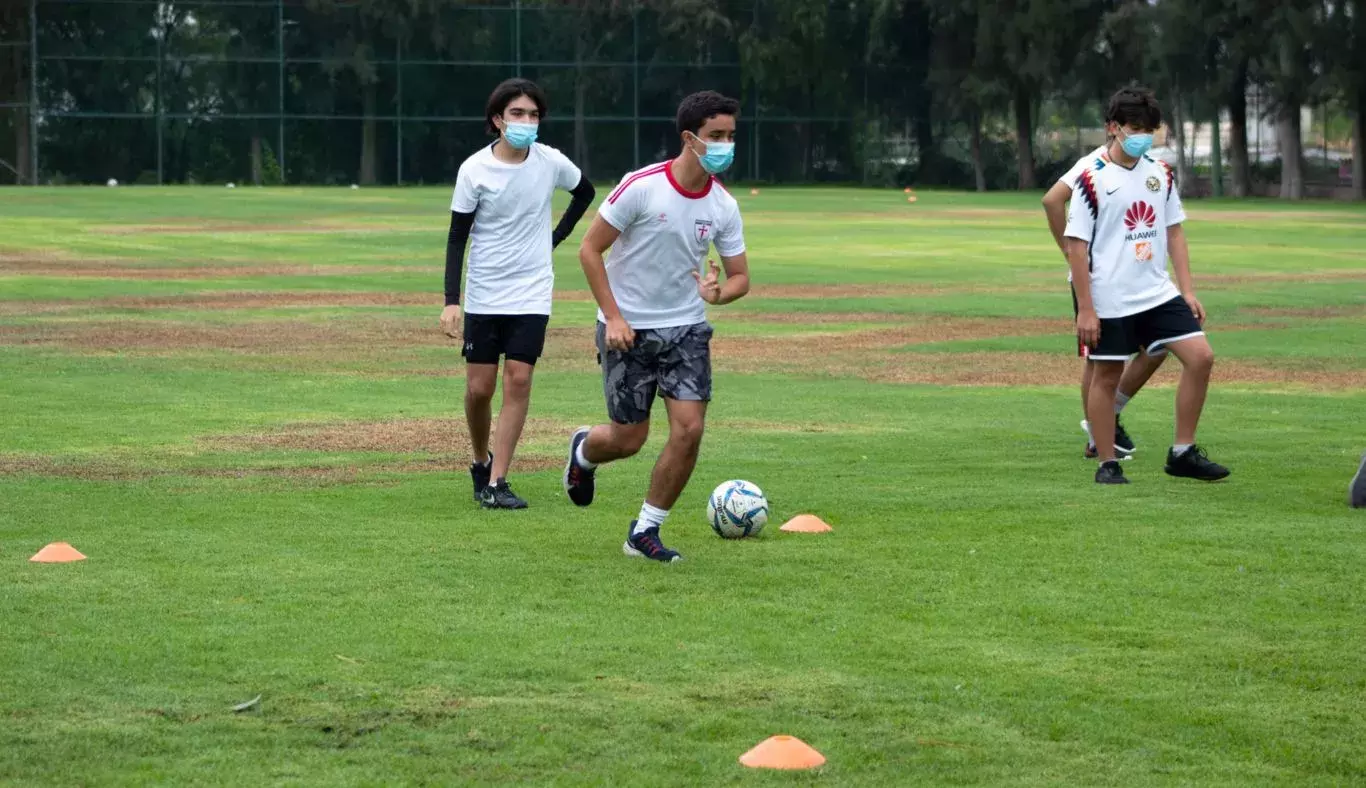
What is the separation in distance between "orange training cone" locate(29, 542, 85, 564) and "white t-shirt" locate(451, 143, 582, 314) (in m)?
2.49

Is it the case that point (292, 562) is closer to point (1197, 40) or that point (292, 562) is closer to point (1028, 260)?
point (1028, 260)

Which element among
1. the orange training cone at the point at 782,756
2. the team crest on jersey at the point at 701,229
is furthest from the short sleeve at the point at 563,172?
the orange training cone at the point at 782,756

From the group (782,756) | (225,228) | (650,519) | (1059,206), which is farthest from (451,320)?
(225,228)

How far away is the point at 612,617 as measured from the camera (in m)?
7.44

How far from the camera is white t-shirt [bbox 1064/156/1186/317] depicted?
35.6ft

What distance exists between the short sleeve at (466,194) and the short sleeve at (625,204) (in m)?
1.87

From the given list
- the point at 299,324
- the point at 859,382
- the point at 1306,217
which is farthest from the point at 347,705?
the point at 1306,217

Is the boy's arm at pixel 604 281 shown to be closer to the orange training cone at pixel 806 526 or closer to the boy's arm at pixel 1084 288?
the orange training cone at pixel 806 526

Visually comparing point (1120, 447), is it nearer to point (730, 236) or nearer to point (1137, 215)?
point (1137, 215)

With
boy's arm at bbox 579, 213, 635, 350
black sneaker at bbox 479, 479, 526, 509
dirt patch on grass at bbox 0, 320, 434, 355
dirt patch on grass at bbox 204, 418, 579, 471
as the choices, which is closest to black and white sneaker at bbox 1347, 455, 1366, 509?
boy's arm at bbox 579, 213, 635, 350

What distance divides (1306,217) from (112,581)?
4095 cm

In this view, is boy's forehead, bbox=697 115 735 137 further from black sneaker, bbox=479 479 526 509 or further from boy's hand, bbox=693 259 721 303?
black sneaker, bbox=479 479 526 509

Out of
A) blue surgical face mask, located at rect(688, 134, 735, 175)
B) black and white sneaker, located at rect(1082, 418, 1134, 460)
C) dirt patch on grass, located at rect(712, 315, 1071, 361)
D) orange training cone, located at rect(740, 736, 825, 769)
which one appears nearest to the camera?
orange training cone, located at rect(740, 736, 825, 769)

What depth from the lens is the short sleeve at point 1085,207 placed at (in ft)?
35.5
